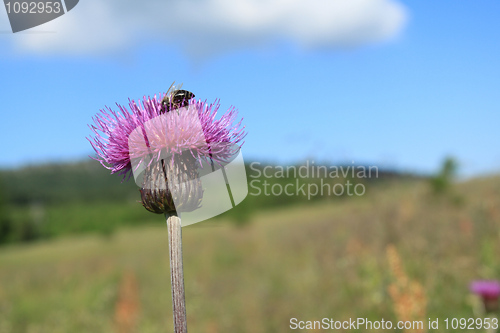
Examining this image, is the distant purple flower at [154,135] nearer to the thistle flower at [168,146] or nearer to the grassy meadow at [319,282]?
the thistle flower at [168,146]

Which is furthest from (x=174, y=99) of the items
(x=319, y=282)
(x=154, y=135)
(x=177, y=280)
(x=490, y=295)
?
(x=319, y=282)

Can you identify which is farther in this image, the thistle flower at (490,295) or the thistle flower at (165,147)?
the thistle flower at (490,295)

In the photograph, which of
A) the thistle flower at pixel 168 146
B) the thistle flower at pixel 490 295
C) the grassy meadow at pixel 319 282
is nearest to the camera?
the thistle flower at pixel 168 146

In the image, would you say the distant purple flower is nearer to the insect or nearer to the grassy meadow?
the insect

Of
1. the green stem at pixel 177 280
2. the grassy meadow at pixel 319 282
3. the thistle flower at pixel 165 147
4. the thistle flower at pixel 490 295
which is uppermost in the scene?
the thistle flower at pixel 165 147

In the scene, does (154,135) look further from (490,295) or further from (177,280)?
(490,295)

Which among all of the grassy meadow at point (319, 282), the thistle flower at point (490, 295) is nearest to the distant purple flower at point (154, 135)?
the grassy meadow at point (319, 282)

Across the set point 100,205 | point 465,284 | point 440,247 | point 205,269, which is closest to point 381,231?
point 440,247

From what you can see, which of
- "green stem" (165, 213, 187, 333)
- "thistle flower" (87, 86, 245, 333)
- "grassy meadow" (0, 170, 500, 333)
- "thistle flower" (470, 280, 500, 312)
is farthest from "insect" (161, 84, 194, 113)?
"thistle flower" (470, 280, 500, 312)

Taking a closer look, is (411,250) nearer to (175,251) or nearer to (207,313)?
(207,313)
